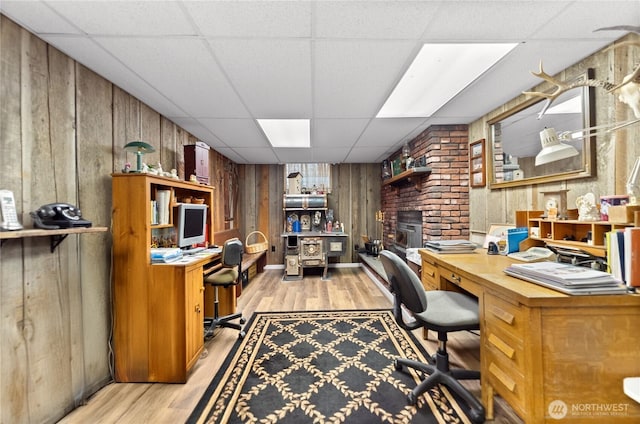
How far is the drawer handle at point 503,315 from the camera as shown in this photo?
123 cm

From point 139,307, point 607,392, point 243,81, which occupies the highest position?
point 243,81

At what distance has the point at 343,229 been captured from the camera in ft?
18.1

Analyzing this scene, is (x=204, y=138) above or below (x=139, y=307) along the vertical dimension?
above

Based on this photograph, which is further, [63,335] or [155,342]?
[155,342]

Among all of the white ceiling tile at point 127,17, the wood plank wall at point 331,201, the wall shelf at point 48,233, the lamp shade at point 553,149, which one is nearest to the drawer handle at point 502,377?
the lamp shade at point 553,149

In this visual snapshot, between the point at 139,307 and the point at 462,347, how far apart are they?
9.03 ft

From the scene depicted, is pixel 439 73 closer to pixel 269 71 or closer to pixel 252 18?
pixel 269 71

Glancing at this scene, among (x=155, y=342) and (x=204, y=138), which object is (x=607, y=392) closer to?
(x=155, y=342)

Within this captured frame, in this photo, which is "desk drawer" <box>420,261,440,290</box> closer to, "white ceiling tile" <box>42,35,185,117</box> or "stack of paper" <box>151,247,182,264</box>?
"stack of paper" <box>151,247,182,264</box>

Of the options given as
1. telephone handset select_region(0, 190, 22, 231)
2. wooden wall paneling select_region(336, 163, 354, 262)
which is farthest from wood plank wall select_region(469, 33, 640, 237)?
wooden wall paneling select_region(336, 163, 354, 262)

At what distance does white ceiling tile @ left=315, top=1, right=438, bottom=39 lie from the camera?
1.30 meters

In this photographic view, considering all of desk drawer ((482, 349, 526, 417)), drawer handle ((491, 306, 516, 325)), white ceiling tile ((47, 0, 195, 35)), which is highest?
white ceiling tile ((47, 0, 195, 35))

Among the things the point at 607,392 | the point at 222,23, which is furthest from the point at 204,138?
the point at 607,392

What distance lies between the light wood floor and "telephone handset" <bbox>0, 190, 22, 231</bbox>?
125 cm
